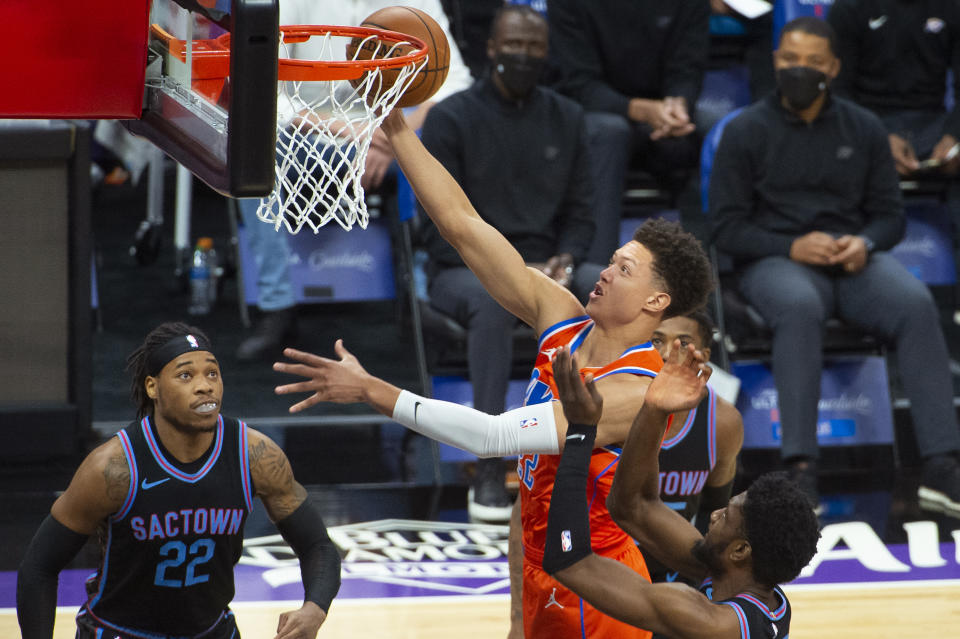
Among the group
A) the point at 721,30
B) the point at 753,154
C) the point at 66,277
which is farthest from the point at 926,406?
the point at 66,277

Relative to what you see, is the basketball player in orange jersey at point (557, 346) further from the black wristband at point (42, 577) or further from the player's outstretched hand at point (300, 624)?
the black wristband at point (42, 577)

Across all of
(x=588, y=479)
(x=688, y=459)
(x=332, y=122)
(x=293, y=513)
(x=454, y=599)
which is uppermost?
(x=332, y=122)

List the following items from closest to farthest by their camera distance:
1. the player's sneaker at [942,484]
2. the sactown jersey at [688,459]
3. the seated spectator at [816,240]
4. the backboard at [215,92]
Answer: the backboard at [215,92]
the sactown jersey at [688,459]
the player's sneaker at [942,484]
the seated spectator at [816,240]

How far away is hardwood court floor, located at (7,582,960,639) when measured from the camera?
436 centimetres

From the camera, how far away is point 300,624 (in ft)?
10.4

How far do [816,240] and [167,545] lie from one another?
3638 millimetres

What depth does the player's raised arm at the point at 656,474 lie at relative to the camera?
265 cm

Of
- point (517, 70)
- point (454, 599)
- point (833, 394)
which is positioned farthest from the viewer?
point (833, 394)

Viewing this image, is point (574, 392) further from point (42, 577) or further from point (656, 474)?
point (42, 577)

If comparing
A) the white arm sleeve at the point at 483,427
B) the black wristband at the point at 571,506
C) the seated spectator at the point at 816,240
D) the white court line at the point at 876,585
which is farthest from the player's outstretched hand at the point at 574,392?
the seated spectator at the point at 816,240

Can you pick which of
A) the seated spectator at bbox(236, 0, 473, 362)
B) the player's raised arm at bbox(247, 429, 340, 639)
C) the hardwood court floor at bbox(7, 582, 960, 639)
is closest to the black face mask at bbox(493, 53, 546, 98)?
the seated spectator at bbox(236, 0, 473, 362)

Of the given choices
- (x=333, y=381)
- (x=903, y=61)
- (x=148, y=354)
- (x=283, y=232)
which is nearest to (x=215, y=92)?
(x=333, y=381)

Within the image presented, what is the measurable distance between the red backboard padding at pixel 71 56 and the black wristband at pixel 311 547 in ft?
4.73

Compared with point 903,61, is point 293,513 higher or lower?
lower
